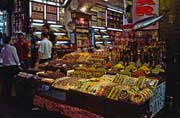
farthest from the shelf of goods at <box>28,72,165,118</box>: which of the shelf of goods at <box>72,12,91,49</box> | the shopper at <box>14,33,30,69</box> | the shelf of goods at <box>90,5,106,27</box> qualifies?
the shelf of goods at <box>90,5,106,27</box>

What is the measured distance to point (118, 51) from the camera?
143 inches

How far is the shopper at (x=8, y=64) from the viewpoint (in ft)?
16.8

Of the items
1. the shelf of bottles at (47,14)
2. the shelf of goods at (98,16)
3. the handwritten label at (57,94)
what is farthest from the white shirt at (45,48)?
the shelf of goods at (98,16)

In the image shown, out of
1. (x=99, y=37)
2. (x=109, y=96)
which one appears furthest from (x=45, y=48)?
(x=99, y=37)

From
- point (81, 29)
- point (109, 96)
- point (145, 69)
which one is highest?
point (81, 29)

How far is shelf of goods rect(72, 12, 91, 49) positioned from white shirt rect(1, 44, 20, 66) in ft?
13.0

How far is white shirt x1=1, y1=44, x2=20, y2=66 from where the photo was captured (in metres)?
5.12

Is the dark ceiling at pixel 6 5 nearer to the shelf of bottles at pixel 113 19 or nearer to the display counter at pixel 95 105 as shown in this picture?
the shelf of bottles at pixel 113 19

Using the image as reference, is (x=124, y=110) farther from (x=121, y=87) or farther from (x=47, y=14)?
(x=47, y=14)

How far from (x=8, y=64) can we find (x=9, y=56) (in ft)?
0.57

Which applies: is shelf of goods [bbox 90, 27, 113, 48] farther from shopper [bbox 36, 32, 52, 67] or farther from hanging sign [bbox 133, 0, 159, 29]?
hanging sign [bbox 133, 0, 159, 29]

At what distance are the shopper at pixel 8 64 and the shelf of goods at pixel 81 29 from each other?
154 inches

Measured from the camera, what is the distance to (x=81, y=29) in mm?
9562

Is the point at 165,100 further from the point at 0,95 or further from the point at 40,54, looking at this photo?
the point at 0,95
